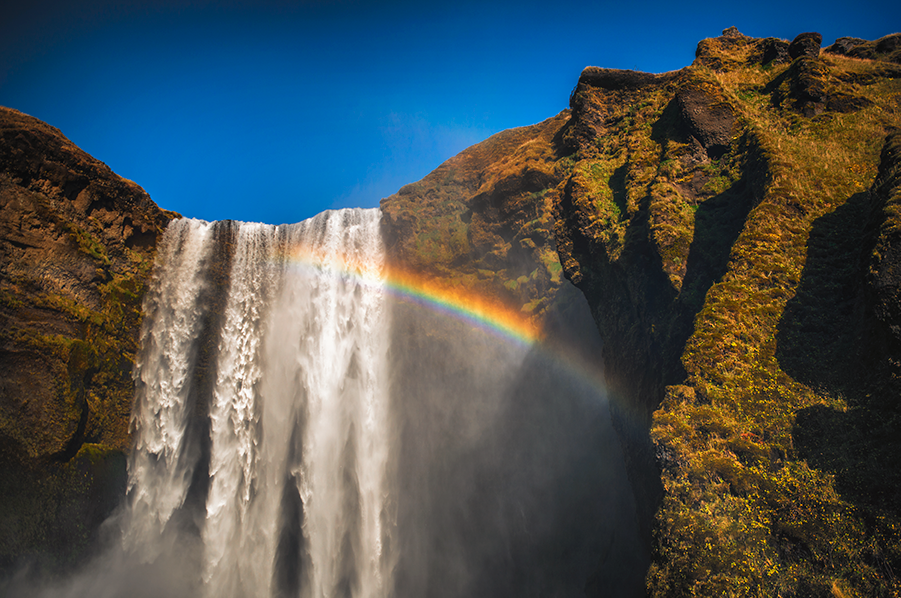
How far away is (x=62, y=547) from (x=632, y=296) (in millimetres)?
22570

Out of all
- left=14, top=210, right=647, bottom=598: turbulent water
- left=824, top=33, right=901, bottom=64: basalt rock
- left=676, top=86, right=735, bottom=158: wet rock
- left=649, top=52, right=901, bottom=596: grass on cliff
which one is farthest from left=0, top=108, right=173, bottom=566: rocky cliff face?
left=824, top=33, right=901, bottom=64: basalt rock

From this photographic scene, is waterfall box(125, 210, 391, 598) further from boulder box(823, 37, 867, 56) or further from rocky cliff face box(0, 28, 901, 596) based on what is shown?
boulder box(823, 37, 867, 56)

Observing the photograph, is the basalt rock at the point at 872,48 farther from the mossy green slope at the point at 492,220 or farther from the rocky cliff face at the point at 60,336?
the rocky cliff face at the point at 60,336

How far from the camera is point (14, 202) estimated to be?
14898 mm

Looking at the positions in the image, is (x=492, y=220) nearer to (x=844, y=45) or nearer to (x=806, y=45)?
(x=806, y=45)

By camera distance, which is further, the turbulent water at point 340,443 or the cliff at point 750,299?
the turbulent water at point 340,443

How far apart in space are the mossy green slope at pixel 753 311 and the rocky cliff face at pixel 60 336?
1935 centimetres

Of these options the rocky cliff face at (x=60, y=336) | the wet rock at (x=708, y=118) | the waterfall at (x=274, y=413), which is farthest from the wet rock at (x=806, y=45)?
the rocky cliff face at (x=60, y=336)

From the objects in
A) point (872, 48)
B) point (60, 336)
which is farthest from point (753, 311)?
point (60, 336)

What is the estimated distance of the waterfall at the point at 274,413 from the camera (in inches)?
695

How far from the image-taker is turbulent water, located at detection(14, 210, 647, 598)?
1625 centimetres

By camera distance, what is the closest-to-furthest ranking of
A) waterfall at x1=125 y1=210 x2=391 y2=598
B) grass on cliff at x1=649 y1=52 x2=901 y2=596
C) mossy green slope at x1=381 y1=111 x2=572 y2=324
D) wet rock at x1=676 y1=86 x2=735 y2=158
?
grass on cliff at x1=649 y1=52 x2=901 y2=596, wet rock at x1=676 y1=86 x2=735 y2=158, waterfall at x1=125 y1=210 x2=391 y2=598, mossy green slope at x1=381 y1=111 x2=572 y2=324

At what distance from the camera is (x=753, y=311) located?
778 centimetres

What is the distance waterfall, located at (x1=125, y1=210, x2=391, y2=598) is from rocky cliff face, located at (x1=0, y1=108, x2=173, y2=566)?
138cm
